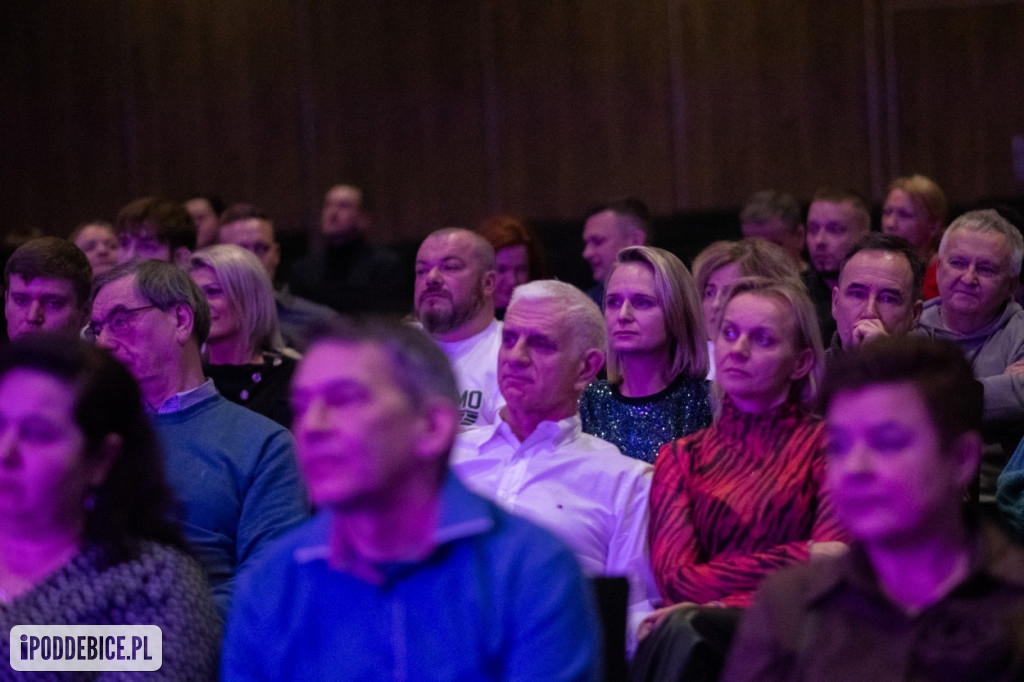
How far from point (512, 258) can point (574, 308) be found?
2014mm

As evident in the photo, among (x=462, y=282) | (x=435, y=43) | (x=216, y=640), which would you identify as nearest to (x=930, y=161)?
(x=435, y=43)

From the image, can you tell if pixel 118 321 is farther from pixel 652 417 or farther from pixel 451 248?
pixel 451 248

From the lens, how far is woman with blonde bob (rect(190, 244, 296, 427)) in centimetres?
345

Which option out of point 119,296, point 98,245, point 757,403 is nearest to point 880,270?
point 757,403

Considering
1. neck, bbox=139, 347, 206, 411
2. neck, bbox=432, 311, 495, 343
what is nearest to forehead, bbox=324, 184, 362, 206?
neck, bbox=432, 311, 495, 343

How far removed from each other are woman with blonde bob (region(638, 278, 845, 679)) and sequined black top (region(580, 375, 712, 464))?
12.9 inches

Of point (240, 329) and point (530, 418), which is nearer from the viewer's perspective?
point (530, 418)

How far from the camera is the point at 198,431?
251cm

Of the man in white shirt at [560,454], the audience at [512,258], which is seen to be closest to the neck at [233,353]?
the man in white shirt at [560,454]

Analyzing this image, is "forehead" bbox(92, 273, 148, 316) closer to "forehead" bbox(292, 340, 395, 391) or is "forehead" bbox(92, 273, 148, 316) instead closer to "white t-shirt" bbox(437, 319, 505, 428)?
"white t-shirt" bbox(437, 319, 505, 428)

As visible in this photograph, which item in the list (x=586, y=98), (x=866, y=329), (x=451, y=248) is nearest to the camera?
(x=866, y=329)

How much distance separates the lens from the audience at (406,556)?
1.43 metres

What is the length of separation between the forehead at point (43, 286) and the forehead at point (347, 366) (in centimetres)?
199

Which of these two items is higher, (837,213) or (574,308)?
(837,213)
